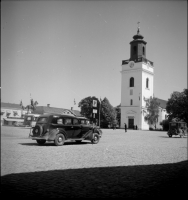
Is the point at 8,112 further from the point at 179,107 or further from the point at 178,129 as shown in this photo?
the point at 179,107

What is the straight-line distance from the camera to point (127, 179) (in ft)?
14.4

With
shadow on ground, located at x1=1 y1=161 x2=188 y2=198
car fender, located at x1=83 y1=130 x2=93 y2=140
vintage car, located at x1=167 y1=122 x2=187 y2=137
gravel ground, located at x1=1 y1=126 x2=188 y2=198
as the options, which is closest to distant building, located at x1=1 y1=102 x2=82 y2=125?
gravel ground, located at x1=1 y1=126 x2=188 y2=198

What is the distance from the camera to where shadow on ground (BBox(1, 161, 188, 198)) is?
2.99 meters

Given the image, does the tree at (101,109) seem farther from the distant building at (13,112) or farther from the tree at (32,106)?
the tree at (32,106)

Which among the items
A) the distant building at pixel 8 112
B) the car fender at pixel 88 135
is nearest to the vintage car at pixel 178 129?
the car fender at pixel 88 135

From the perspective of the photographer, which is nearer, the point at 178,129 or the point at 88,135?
the point at 88,135

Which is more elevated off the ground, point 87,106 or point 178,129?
point 87,106

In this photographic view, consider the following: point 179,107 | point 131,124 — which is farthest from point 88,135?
point 131,124

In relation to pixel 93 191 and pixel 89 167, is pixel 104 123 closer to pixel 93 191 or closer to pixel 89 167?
pixel 89 167

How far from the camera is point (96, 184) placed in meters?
3.95

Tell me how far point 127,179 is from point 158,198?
3.61ft

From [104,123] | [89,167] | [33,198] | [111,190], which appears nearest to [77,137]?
[104,123]

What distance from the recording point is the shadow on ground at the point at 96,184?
9.80 ft

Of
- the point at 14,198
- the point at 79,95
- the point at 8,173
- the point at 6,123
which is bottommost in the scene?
the point at 14,198
